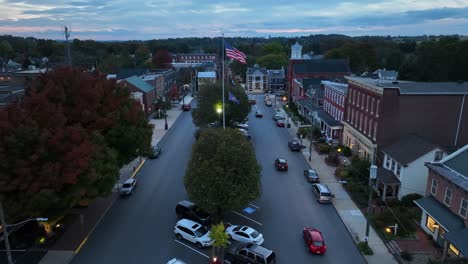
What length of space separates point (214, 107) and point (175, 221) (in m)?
22.8

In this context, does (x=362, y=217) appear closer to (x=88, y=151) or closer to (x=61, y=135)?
(x=88, y=151)

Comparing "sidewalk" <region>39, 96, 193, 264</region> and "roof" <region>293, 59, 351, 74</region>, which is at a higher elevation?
"roof" <region>293, 59, 351, 74</region>

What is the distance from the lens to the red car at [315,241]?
22.8 meters

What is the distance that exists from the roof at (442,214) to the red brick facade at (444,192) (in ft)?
0.92

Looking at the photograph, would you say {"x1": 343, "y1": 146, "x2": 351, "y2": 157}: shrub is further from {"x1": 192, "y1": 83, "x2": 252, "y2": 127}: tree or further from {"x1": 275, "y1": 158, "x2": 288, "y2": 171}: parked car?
{"x1": 192, "y1": 83, "x2": 252, "y2": 127}: tree

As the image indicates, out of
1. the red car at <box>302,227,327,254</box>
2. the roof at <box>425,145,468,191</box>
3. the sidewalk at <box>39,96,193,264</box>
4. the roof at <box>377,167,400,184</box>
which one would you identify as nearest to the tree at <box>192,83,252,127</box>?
the sidewalk at <box>39,96,193,264</box>

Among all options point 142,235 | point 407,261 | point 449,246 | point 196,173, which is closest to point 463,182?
point 449,246

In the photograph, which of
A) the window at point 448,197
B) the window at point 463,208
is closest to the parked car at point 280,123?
the window at point 448,197

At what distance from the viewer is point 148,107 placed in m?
65.9

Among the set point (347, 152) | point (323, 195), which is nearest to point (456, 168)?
point (323, 195)

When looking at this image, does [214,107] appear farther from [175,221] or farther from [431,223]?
[431,223]

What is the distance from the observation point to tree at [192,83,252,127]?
157 feet

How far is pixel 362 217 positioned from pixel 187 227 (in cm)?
1409

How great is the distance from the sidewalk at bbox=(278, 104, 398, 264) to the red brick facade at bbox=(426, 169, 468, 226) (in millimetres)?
5272
